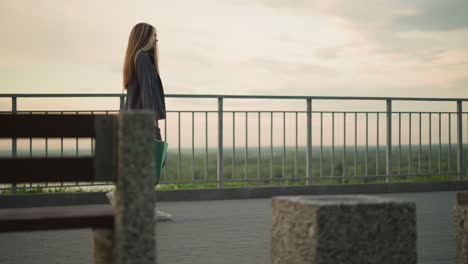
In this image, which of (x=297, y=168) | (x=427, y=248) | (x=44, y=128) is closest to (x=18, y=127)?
(x=44, y=128)

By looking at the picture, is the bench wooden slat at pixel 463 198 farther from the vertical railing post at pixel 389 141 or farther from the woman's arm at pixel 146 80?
the vertical railing post at pixel 389 141

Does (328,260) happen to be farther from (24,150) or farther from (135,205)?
(24,150)

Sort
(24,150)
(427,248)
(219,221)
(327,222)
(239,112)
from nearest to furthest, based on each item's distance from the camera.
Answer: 1. (327,222)
2. (427,248)
3. (219,221)
4. (24,150)
5. (239,112)

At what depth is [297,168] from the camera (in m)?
9.52

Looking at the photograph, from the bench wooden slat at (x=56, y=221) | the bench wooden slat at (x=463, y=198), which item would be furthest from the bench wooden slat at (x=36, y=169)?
the bench wooden slat at (x=463, y=198)

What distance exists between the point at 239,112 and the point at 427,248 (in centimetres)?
443

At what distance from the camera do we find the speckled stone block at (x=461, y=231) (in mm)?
3455

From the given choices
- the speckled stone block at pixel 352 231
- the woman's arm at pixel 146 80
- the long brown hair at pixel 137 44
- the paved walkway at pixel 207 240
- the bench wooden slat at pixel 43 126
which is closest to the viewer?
the bench wooden slat at pixel 43 126

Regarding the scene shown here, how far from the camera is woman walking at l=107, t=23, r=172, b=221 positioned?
6492 mm

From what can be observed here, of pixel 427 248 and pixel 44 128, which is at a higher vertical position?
pixel 44 128

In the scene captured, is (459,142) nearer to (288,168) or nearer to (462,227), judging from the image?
(288,168)

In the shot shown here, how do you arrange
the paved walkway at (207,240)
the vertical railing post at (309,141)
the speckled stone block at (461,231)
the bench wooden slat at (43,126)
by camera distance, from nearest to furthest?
the bench wooden slat at (43,126)
the speckled stone block at (461,231)
the paved walkway at (207,240)
the vertical railing post at (309,141)

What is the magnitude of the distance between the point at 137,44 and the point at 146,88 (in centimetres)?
52

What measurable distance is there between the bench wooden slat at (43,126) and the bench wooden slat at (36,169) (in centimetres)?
10
